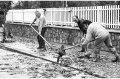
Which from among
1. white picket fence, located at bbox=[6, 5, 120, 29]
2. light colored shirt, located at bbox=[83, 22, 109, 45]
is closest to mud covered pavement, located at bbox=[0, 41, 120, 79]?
light colored shirt, located at bbox=[83, 22, 109, 45]

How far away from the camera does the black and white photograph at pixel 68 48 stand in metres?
8.05

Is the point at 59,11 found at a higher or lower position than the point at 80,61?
higher

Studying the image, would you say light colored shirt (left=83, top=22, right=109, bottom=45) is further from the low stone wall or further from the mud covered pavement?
the low stone wall

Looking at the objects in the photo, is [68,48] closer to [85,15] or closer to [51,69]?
[51,69]

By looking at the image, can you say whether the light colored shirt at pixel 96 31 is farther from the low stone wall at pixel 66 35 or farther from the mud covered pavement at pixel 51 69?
the low stone wall at pixel 66 35

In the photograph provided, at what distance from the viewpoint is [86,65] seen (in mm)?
8984

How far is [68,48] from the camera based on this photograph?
9641 millimetres

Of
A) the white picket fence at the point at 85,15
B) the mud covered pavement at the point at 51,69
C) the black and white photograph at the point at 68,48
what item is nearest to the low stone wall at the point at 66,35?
the black and white photograph at the point at 68,48

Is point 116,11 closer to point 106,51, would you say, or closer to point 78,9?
point 106,51

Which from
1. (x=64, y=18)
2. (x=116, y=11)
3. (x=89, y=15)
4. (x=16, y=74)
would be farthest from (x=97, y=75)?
(x=64, y=18)

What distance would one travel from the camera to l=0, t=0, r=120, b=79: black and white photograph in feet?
26.4

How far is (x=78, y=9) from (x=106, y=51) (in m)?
3.58

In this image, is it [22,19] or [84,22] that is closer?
[84,22]

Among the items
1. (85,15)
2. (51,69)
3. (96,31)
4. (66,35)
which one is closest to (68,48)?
(96,31)
